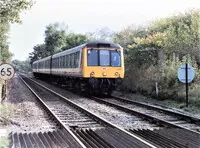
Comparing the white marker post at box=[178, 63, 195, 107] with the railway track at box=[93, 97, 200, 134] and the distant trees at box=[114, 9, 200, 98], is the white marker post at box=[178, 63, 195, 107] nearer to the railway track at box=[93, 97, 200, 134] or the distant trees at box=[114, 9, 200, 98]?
the railway track at box=[93, 97, 200, 134]

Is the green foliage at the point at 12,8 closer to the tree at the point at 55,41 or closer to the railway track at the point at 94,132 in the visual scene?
the railway track at the point at 94,132

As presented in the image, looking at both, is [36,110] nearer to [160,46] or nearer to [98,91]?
[98,91]

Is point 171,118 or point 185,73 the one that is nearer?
point 171,118

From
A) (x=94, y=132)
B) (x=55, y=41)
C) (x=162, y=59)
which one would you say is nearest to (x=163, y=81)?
(x=162, y=59)

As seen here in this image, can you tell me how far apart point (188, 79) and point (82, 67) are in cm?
672

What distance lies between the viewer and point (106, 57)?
789 inches

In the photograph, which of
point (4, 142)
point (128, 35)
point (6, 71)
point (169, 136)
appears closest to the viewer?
point (4, 142)

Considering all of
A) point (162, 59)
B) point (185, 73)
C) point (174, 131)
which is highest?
point (162, 59)

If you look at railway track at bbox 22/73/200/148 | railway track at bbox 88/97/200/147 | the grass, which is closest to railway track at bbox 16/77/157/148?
railway track at bbox 22/73/200/148

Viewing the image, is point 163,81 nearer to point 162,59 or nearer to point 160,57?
point 162,59

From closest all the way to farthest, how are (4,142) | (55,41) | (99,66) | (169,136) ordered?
1. (4,142)
2. (169,136)
3. (99,66)
4. (55,41)

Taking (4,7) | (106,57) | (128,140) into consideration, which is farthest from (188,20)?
(128,140)

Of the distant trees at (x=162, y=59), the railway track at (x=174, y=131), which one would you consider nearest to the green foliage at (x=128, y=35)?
the distant trees at (x=162, y=59)

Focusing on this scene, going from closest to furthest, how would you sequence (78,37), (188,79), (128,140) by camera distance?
(128,140) < (188,79) < (78,37)
